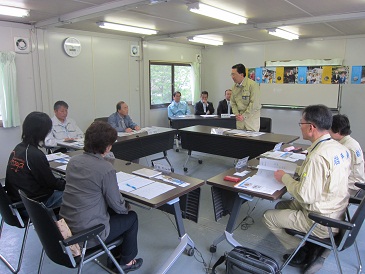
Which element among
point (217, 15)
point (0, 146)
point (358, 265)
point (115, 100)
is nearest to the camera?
point (358, 265)

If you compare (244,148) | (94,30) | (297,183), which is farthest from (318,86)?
(297,183)

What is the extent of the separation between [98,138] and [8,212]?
886mm

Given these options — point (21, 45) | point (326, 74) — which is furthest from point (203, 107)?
point (21, 45)

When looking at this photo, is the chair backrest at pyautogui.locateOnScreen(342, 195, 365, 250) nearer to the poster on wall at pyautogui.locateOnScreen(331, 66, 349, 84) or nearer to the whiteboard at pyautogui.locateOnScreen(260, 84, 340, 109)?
the whiteboard at pyautogui.locateOnScreen(260, 84, 340, 109)

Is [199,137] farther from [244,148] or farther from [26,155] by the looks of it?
[26,155]

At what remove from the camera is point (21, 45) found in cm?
448

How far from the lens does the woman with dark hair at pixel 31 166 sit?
2109 mm

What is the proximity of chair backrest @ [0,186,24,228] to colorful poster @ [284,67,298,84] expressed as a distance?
611cm

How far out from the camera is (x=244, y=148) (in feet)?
12.9

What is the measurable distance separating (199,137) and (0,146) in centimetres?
300

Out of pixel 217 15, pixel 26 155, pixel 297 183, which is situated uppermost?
pixel 217 15

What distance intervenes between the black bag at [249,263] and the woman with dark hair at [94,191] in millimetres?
785

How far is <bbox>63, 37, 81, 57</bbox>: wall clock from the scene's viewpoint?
503 centimetres

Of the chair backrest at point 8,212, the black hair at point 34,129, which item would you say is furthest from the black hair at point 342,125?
the chair backrest at point 8,212
